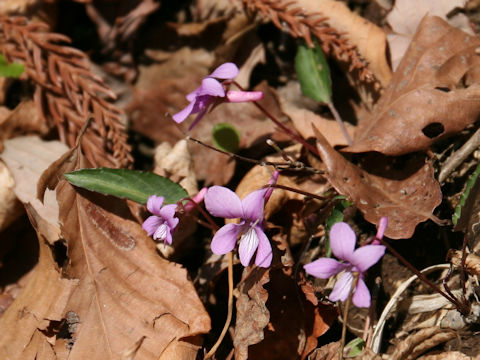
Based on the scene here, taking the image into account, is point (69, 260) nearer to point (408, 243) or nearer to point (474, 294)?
point (408, 243)

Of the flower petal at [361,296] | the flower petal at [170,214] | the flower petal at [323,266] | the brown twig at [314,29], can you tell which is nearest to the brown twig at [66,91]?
the flower petal at [170,214]

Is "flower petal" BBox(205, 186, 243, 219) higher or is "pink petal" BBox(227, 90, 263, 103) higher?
"pink petal" BBox(227, 90, 263, 103)

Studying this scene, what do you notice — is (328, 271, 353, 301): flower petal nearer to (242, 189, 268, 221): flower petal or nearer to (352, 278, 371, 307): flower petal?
(352, 278, 371, 307): flower petal

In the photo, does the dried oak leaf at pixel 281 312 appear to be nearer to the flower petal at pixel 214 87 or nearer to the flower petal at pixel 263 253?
the flower petal at pixel 263 253

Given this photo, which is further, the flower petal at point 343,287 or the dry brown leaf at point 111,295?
the dry brown leaf at point 111,295

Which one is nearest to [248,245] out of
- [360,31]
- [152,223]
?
[152,223]

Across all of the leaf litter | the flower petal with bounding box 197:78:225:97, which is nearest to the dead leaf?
the leaf litter
